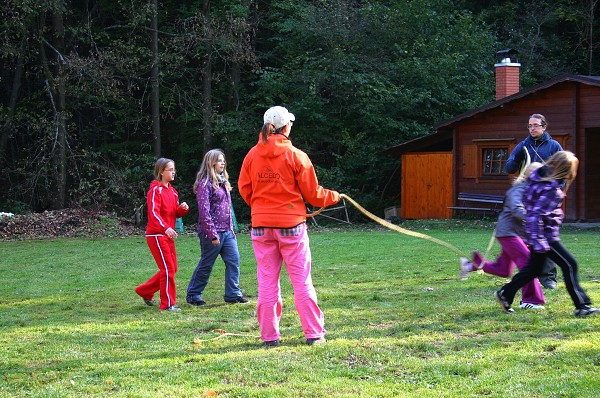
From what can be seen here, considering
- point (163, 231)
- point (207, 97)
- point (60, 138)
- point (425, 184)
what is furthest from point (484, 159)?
point (163, 231)

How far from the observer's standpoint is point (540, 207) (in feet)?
26.9

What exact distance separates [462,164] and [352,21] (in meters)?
8.91

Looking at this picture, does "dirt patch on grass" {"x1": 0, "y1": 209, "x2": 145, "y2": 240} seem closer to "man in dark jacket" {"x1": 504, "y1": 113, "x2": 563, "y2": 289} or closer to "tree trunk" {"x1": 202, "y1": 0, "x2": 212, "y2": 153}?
"tree trunk" {"x1": 202, "y1": 0, "x2": 212, "y2": 153}

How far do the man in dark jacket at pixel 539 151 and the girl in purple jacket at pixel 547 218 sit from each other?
1624 millimetres

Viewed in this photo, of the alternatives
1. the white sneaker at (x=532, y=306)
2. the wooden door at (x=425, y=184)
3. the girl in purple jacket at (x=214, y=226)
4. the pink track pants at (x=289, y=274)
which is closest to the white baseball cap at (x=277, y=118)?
the pink track pants at (x=289, y=274)

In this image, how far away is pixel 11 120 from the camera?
1315 inches

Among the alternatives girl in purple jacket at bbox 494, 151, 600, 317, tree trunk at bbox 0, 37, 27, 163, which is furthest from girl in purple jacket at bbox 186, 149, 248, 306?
tree trunk at bbox 0, 37, 27, 163

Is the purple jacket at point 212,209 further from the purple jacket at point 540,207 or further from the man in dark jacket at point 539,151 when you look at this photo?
the purple jacket at point 540,207

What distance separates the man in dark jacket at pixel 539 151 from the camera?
991 centimetres

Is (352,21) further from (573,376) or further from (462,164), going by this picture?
(573,376)

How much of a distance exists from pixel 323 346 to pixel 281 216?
3.75 feet

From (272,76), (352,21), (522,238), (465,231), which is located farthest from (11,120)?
(522,238)

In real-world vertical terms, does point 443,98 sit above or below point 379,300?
above

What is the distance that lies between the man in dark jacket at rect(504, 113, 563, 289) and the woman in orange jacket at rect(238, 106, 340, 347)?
10.9 feet
